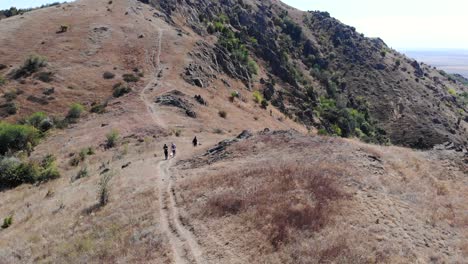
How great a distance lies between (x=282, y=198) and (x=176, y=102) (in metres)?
38.8

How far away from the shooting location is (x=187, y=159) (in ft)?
111

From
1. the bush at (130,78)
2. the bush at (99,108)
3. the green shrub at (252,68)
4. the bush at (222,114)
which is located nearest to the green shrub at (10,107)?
the bush at (99,108)

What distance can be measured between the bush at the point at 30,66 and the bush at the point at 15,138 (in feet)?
61.9

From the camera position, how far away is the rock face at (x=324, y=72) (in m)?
93.7

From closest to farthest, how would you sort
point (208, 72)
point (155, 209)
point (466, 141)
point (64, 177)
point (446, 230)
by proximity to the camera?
point (446, 230) → point (155, 209) → point (64, 177) → point (208, 72) → point (466, 141)

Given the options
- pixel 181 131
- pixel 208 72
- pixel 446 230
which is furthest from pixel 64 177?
pixel 208 72

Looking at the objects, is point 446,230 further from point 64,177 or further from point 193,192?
point 64,177

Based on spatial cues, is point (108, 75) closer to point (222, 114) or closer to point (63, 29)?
point (222, 114)

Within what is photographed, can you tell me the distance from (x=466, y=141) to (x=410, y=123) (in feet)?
51.2

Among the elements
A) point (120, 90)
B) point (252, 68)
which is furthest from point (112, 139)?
point (252, 68)

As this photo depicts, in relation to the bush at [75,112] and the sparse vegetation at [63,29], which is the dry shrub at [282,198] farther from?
the sparse vegetation at [63,29]

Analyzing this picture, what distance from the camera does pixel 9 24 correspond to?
80.5 m

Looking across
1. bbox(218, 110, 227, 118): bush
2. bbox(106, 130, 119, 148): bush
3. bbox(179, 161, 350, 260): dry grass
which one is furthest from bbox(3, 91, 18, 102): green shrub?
bbox(179, 161, 350, 260): dry grass

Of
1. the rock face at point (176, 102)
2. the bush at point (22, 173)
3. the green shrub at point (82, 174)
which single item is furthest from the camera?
the rock face at point (176, 102)
